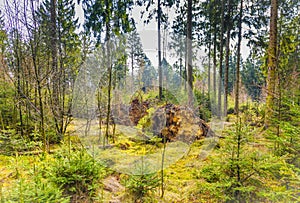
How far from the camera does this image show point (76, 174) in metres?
2.09

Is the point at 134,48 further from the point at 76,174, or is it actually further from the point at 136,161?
the point at 76,174

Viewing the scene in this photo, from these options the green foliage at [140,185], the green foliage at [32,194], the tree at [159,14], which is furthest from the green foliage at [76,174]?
the tree at [159,14]

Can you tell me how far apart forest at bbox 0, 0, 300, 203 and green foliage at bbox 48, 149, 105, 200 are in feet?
0.04

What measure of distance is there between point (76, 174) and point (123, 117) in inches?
142

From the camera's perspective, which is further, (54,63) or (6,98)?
(6,98)

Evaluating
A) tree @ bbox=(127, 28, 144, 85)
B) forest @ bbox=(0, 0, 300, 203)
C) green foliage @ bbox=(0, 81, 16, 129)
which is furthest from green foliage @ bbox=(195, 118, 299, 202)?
green foliage @ bbox=(0, 81, 16, 129)

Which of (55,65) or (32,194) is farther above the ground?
(55,65)

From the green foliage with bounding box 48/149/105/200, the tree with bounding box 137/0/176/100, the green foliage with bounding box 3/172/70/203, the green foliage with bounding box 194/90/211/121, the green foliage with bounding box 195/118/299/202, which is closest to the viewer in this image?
the green foliage with bounding box 3/172/70/203

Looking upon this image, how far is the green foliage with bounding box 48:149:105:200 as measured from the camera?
2.04 metres

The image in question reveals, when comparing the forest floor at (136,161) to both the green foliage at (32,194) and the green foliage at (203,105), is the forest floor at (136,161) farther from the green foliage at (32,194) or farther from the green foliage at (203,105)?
the green foliage at (203,105)

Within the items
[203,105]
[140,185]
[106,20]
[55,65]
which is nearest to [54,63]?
[55,65]

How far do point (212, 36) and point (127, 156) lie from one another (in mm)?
7984

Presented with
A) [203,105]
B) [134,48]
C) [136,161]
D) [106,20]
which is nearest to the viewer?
[136,161]

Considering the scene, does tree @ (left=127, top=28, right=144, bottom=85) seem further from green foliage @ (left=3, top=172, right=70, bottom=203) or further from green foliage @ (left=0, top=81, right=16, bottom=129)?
green foliage @ (left=3, top=172, right=70, bottom=203)
